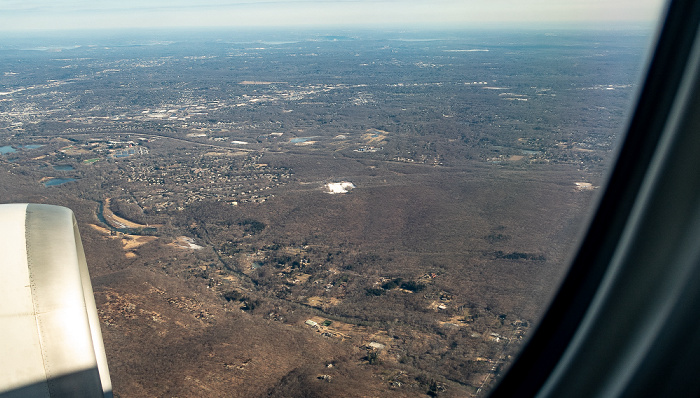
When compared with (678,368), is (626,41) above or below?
above

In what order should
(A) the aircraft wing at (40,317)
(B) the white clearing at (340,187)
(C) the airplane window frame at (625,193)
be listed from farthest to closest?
1. (B) the white clearing at (340,187)
2. (A) the aircraft wing at (40,317)
3. (C) the airplane window frame at (625,193)

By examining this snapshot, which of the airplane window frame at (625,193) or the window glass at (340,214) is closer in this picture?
the airplane window frame at (625,193)

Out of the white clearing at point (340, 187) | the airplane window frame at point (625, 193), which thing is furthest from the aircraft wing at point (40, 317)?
the white clearing at point (340, 187)

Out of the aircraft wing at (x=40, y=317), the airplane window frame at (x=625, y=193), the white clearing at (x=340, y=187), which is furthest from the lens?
the white clearing at (x=340, y=187)

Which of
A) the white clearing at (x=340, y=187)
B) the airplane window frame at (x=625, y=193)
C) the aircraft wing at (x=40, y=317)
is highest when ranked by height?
the airplane window frame at (x=625, y=193)

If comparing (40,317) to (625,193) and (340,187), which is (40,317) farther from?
(340,187)

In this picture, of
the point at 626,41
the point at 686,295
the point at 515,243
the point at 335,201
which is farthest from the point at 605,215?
the point at 335,201

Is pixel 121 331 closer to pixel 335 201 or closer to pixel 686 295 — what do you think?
pixel 686 295

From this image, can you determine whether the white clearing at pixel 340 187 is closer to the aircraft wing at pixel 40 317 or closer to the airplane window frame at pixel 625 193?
the aircraft wing at pixel 40 317

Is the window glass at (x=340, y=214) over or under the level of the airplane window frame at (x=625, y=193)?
under

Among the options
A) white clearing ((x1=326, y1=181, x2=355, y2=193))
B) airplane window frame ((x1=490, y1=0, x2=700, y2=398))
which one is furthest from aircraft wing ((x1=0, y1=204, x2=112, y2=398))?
white clearing ((x1=326, y1=181, x2=355, y2=193))
